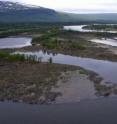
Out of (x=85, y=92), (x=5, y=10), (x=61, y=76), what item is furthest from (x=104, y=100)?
(x=5, y=10)

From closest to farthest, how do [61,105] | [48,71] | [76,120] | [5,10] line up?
[76,120]
[61,105]
[48,71]
[5,10]

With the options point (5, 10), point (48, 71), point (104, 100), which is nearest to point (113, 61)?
point (48, 71)

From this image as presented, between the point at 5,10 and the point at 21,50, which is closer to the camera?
the point at 21,50

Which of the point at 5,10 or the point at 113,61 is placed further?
the point at 5,10

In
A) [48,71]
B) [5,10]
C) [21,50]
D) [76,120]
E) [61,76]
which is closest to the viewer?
[76,120]

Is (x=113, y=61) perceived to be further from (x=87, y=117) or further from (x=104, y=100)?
(x=87, y=117)

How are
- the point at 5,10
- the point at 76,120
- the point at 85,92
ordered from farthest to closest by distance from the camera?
1. the point at 5,10
2. the point at 85,92
3. the point at 76,120

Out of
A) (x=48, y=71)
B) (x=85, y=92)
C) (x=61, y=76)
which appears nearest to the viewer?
(x=85, y=92)

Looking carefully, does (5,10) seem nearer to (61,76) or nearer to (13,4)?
(13,4)
